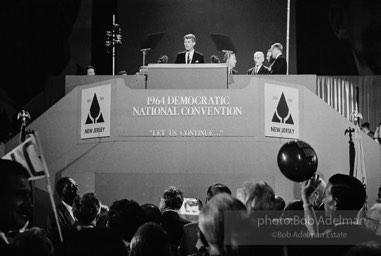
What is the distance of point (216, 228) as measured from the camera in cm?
354

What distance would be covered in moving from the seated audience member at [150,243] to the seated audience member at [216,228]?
0.63 meters

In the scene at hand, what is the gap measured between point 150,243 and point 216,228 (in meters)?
0.79

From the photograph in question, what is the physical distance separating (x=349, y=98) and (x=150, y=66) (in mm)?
9037

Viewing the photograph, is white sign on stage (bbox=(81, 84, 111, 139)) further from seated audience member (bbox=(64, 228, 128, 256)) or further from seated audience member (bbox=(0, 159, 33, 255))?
seated audience member (bbox=(64, 228, 128, 256))

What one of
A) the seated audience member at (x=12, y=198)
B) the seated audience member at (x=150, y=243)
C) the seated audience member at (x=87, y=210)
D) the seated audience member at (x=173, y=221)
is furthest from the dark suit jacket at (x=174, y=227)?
the seated audience member at (x=12, y=198)

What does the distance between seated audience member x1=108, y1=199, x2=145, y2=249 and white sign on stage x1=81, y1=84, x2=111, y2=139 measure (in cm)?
567

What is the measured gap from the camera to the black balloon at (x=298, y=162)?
671cm

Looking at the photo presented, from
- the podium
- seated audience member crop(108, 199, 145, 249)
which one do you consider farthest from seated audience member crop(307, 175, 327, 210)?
the podium

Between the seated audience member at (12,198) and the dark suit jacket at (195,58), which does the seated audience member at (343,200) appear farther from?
the dark suit jacket at (195,58)

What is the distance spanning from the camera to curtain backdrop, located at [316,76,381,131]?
1862cm

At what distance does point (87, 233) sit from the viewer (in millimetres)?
3748

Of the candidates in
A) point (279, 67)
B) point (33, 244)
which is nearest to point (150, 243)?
point (33, 244)

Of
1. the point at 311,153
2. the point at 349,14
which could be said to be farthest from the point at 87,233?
the point at 349,14

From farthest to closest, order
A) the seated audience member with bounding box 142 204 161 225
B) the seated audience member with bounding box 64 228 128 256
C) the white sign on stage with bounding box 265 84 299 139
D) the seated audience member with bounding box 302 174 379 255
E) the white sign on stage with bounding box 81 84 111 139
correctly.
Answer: the white sign on stage with bounding box 81 84 111 139, the white sign on stage with bounding box 265 84 299 139, the seated audience member with bounding box 142 204 161 225, the seated audience member with bounding box 302 174 379 255, the seated audience member with bounding box 64 228 128 256
